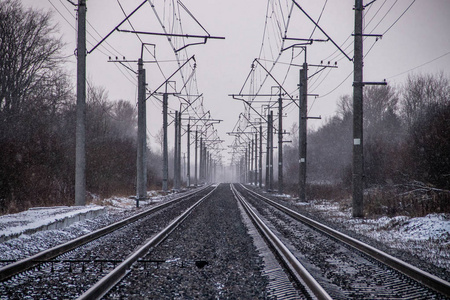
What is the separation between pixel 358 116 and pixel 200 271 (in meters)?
11.1

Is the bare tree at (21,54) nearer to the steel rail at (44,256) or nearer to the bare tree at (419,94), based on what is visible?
the steel rail at (44,256)

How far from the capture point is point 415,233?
1084 cm

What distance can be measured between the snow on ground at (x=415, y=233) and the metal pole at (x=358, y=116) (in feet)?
2.87

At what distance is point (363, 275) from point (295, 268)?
1.03 meters

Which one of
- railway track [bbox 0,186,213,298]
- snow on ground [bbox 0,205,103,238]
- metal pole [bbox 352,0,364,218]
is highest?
metal pole [bbox 352,0,364,218]

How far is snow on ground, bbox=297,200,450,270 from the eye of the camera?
8.26m

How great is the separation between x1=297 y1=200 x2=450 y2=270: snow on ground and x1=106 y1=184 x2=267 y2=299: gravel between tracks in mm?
3372

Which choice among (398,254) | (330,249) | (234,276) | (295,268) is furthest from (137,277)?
(398,254)

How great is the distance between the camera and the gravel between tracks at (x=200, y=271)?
5258 mm

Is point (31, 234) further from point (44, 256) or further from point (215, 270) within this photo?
point (215, 270)

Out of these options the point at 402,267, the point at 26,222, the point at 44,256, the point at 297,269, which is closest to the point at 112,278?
the point at 44,256

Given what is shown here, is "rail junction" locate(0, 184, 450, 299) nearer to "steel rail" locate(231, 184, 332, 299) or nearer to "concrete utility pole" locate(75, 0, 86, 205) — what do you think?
"steel rail" locate(231, 184, 332, 299)

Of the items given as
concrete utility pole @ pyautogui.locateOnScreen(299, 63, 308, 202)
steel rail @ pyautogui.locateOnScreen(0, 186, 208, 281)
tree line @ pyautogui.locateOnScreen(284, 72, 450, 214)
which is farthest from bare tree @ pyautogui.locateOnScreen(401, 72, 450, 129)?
steel rail @ pyautogui.locateOnScreen(0, 186, 208, 281)

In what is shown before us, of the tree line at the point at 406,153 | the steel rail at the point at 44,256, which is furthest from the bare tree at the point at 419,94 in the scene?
the steel rail at the point at 44,256
